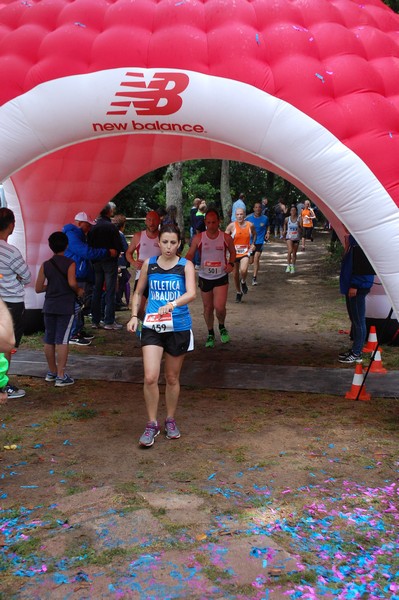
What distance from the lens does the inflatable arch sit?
5.70 meters

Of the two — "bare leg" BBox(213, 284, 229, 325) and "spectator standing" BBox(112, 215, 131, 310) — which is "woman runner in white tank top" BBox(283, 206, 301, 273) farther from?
"bare leg" BBox(213, 284, 229, 325)

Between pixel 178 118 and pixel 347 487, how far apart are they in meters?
3.46

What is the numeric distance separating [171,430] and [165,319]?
0.98m

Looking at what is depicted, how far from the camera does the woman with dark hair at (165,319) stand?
543 centimetres

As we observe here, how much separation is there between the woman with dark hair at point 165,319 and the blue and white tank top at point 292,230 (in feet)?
36.6

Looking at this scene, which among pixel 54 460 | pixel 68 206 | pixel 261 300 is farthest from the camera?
pixel 261 300

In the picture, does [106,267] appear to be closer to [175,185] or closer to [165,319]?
[165,319]

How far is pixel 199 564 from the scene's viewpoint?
3.63m

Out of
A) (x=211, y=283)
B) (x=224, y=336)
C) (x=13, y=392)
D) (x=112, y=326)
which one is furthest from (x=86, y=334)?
(x=13, y=392)

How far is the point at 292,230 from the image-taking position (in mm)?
16656

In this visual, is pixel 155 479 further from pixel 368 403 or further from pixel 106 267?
pixel 106 267

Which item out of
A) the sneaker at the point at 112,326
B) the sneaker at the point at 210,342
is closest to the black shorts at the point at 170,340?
the sneaker at the point at 210,342

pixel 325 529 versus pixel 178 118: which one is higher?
pixel 178 118

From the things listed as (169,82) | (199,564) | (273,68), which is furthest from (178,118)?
(199,564)
